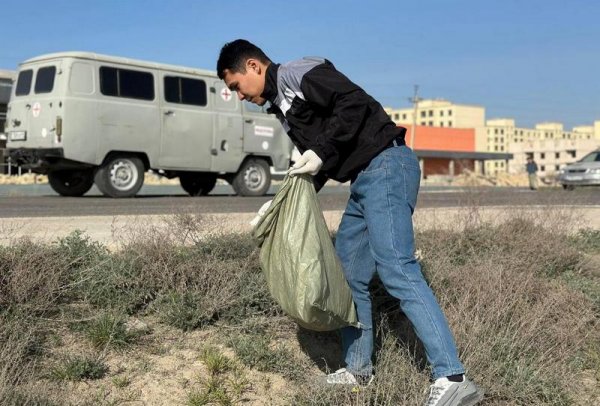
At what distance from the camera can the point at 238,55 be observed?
3428 mm

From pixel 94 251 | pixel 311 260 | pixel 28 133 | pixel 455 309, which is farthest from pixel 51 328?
pixel 28 133

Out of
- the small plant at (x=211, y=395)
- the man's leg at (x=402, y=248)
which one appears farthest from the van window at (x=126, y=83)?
the man's leg at (x=402, y=248)

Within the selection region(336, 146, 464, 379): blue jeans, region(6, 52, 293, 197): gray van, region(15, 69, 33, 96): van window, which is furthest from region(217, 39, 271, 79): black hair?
region(15, 69, 33, 96): van window

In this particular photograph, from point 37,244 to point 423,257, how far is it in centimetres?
269

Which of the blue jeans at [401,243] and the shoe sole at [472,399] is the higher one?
the blue jeans at [401,243]

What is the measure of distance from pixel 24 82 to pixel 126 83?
198 cm

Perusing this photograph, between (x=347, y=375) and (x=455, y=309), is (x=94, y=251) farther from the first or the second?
(x=455, y=309)

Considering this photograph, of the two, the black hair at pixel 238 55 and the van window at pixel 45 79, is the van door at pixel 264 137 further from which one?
the black hair at pixel 238 55

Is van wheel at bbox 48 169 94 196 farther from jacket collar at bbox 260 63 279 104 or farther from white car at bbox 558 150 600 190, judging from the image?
white car at bbox 558 150 600 190

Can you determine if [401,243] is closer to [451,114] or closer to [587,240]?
[587,240]

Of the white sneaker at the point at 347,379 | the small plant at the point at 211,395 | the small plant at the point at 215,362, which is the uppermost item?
the small plant at the point at 215,362

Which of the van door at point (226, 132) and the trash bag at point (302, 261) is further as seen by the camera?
the van door at point (226, 132)

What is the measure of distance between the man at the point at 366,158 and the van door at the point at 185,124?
35.6ft

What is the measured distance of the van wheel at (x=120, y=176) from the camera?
13320mm
